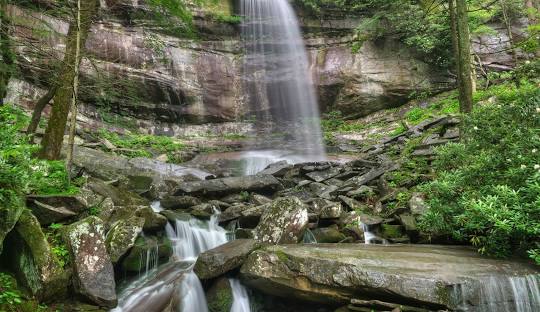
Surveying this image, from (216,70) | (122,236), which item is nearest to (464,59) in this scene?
(122,236)

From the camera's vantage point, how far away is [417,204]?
785cm

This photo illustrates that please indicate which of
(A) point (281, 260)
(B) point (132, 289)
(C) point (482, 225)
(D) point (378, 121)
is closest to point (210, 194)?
(B) point (132, 289)

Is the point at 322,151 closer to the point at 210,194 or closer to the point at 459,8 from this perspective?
the point at 210,194

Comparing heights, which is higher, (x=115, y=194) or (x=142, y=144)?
(x=142, y=144)

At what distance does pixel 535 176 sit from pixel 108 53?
799 inches

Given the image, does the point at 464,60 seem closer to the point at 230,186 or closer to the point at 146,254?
the point at 230,186

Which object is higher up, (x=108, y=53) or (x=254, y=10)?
(x=254, y=10)

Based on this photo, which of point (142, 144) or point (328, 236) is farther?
point (142, 144)

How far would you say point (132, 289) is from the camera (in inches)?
257

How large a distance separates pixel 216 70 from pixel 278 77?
3996mm

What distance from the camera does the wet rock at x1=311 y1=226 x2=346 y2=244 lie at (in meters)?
7.83

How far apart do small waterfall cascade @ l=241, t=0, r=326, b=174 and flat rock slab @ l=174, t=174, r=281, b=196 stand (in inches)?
385

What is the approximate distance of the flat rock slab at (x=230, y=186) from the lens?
428 inches

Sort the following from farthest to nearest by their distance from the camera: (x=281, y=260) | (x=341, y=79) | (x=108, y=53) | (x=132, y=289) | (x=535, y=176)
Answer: (x=341, y=79), (x=108, y=53), (x=132, y=289), (x=281, y=260), (x=535, y=176)
